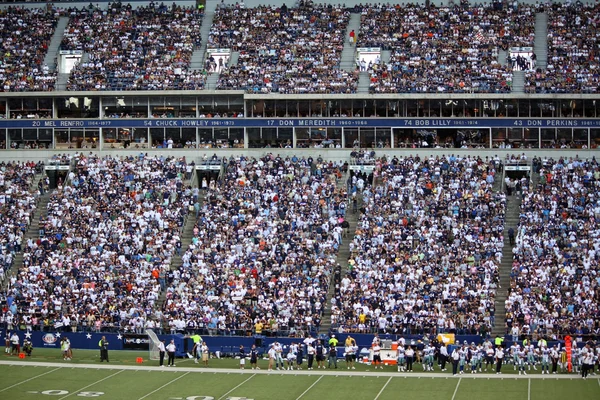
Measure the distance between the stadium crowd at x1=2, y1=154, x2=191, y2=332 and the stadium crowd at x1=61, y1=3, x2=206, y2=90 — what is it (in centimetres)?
512

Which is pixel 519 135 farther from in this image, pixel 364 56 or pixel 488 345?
pixel 488 345

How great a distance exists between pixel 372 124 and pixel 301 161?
478 cm

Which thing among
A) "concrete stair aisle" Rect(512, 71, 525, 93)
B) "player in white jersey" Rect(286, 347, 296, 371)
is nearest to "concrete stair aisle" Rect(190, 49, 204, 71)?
"concrete stair aisle" Rect(512, 71, 525, 93)

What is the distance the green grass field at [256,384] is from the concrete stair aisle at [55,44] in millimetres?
27015

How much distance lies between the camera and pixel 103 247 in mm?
50438

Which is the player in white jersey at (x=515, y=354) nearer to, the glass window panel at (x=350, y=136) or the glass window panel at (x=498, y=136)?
the glass window panel at (x=498, y=136)

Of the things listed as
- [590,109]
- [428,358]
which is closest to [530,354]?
[428,358]

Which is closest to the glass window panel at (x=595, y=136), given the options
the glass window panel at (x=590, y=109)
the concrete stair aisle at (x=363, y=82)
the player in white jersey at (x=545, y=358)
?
the glass window panel at (x=590, y=109)

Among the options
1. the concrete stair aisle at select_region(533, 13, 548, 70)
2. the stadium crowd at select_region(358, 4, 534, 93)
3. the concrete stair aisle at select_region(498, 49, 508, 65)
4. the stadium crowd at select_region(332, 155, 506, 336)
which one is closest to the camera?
the stadium crowd at select_region(332, 155, 506, 336)

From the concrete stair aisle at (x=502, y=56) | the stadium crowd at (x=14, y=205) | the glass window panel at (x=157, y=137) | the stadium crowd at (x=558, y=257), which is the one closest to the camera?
the stadium crowd at (x=558, y=257)

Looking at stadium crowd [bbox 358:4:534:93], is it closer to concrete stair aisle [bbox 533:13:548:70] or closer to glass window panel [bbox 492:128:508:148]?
concrete stair aisle [bbox 533:13:548:70]

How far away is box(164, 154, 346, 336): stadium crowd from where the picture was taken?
45.2 m

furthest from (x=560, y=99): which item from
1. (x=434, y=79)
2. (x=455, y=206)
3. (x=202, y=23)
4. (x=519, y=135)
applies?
(x=202, y=23)

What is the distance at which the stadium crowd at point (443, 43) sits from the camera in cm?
5866
